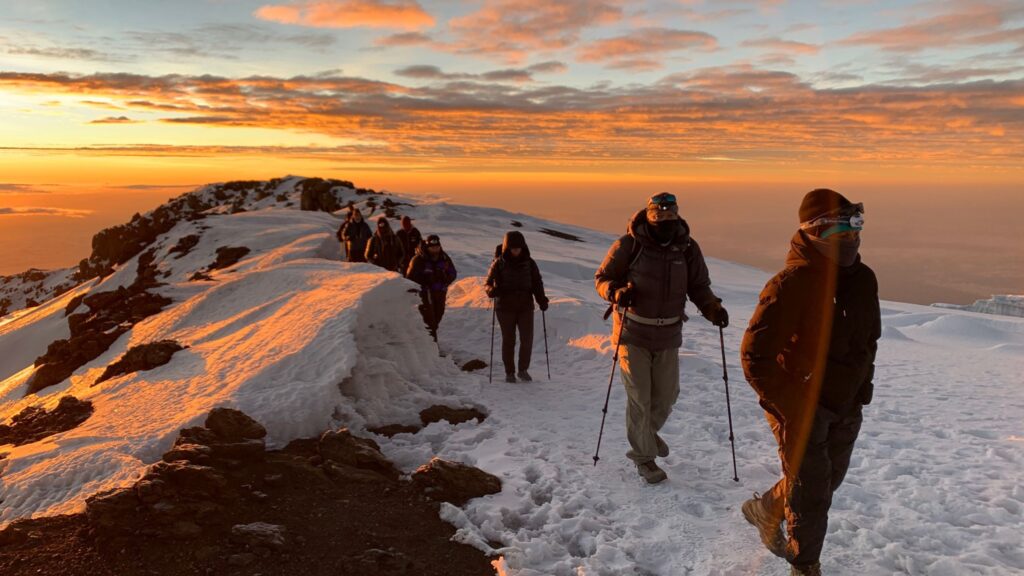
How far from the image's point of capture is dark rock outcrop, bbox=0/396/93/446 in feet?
25.0

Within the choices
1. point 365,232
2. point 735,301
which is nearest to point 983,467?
point 365,232

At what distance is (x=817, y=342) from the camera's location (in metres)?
3.76

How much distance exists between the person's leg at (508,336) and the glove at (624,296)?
4.52m

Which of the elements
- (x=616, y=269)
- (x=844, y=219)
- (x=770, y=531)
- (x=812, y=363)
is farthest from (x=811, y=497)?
(x=616, y=269)

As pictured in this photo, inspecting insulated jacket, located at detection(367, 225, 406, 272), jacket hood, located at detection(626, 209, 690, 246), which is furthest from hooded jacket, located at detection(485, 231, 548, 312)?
insulated jacket, located at detection(367, 225, 406, 272)

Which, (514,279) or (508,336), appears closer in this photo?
(514,279)

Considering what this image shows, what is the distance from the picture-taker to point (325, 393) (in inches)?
299

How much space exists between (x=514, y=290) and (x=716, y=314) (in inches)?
184

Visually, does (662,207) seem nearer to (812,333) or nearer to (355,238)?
(812,333)

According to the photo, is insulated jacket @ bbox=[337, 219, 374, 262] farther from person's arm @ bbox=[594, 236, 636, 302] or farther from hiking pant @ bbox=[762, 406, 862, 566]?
hiking pant @ bbox=[762, 406, 862, 566]

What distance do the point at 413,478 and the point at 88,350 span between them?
11.6 metres

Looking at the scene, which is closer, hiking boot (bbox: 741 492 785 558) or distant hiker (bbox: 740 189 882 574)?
distant hiker (bbox: 740 189 882 574)

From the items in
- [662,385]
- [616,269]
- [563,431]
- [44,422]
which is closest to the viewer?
[616,269]

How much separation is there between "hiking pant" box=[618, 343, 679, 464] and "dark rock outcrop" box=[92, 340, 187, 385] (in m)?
7.83
